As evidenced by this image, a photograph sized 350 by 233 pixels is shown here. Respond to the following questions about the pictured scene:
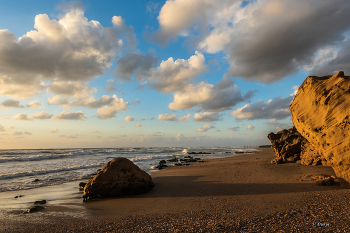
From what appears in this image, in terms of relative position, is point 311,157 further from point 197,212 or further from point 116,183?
point 116,183

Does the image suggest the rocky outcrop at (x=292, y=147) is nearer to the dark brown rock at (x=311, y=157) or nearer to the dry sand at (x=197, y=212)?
the dark brown rock at (x=311, y=157)

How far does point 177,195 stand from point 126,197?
7.37 ft

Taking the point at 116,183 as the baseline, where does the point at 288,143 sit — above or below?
above

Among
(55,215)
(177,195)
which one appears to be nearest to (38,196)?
(55,215)

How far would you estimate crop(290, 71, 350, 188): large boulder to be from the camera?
20.9 ft

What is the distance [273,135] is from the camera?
16.8 m

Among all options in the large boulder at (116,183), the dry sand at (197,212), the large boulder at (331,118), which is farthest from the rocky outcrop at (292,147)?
the large boulder at (116,183)

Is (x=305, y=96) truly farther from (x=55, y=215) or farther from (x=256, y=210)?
(x=55, y=215)

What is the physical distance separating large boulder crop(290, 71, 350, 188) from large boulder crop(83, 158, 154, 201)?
7615 millimetres

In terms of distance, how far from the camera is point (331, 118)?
6.70 m

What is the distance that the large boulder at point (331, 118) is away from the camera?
6.37 meters

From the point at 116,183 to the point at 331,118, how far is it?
29.7 feet

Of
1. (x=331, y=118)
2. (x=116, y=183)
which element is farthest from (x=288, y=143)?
(x=116, y=183)

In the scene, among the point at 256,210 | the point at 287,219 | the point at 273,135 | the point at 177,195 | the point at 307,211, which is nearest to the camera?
the point at 287,219
